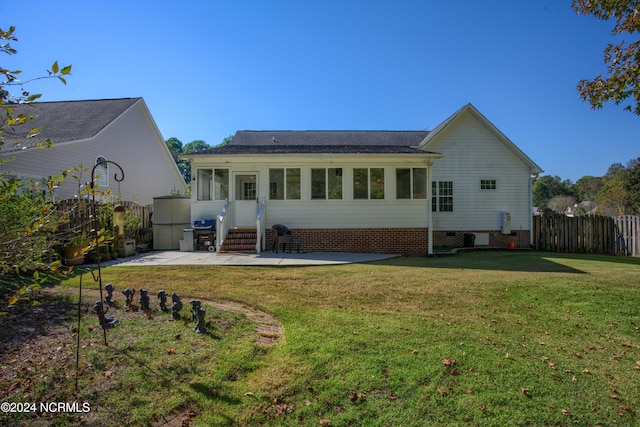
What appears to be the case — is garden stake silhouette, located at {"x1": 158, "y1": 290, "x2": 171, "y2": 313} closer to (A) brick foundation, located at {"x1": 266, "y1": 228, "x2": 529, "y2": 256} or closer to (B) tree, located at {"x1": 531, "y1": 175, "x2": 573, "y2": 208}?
(A) brick foundation, located at {"x1": 266, "y1": 228, "x2": 529, "y2": 256}

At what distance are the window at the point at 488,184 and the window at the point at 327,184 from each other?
7.39 meters

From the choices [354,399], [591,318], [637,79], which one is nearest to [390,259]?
[591,318]

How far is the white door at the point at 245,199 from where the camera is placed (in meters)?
12.5

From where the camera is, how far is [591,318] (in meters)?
4.82

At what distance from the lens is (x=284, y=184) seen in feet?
40.9

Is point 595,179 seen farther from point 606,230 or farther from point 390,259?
point 390,259

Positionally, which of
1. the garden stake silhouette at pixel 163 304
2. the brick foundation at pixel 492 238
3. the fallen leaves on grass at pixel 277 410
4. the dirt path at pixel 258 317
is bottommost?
the fallen leaves on grass at pixel 277 410

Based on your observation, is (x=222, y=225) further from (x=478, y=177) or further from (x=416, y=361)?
(x=478, y=177)

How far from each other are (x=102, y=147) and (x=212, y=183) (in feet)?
23.3

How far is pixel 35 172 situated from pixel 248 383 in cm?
1410

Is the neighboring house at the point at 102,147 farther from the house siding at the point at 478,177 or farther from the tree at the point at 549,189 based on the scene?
the tree at the point at 549,189

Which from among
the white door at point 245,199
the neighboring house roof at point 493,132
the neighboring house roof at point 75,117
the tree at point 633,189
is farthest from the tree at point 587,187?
the neighboring house roof at point 75,117

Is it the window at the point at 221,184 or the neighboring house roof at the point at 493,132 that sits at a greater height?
the neighboring house roof at the point at 493,132

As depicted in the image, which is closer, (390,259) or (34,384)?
(34,384)
